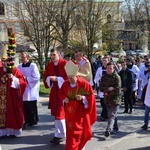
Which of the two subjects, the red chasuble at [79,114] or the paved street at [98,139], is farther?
the paved street at [98,139]

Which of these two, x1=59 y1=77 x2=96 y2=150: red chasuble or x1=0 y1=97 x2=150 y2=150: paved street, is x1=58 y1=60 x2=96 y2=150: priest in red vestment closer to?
x1=59 y1=77 x2=96 y2=150: red chasuble

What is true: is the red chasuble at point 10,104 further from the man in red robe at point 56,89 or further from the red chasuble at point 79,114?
the red chasuble at point 79,114

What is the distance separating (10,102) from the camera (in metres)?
7.91

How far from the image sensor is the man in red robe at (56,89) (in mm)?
7312

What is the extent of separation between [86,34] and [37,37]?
4.74 m

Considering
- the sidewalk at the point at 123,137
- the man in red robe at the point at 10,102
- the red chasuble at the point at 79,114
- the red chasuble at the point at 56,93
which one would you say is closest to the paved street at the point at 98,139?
the sidewalk at the point at 123,137

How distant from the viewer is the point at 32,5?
21.8 meters

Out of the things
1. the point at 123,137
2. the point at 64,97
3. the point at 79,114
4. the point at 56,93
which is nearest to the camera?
the point at 79,114

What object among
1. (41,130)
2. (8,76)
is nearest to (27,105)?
(41,130)

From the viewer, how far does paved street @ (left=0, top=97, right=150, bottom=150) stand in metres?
7.17

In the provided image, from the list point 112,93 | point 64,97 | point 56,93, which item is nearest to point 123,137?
point 112,93

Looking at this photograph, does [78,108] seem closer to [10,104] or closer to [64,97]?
[64,97]

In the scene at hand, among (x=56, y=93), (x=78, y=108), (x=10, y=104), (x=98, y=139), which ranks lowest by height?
(x=98, y=139)

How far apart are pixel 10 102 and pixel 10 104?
0.05m
